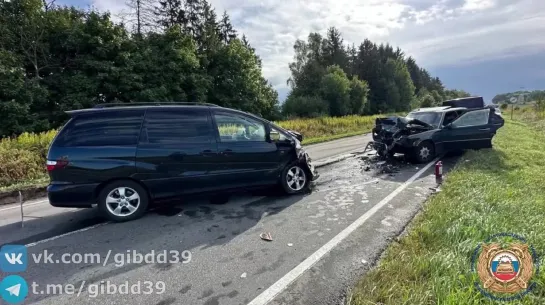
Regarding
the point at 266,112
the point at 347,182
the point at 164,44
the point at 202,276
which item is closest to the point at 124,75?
the point at 164,44

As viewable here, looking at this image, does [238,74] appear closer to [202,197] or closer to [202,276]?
[202,197]

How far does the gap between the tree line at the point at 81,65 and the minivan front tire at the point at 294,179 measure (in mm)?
17743

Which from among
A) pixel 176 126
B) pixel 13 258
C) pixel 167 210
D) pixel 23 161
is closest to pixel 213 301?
pixel 167 210

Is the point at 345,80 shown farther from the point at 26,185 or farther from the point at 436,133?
the point at 26,185

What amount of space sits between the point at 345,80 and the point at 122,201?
43.6 m

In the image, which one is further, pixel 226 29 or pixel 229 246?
pixel 226 29

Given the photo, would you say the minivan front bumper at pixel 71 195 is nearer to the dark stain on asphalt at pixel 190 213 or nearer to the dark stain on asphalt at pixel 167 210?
the dark stain on asphalt at pixel 167 210

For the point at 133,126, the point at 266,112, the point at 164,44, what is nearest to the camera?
the point at 133,126

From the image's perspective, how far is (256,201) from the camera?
5.39 meters

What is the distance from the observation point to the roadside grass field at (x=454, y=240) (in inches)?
96.0

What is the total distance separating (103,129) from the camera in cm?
447

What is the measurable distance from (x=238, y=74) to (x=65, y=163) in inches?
1118

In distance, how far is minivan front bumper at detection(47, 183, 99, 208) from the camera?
4.28 metres

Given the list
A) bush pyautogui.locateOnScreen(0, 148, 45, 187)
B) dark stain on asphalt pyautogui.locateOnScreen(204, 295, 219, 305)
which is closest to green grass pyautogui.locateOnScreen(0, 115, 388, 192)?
bush pyautogui.locateOnScreen(0, 148, 45, 187)
